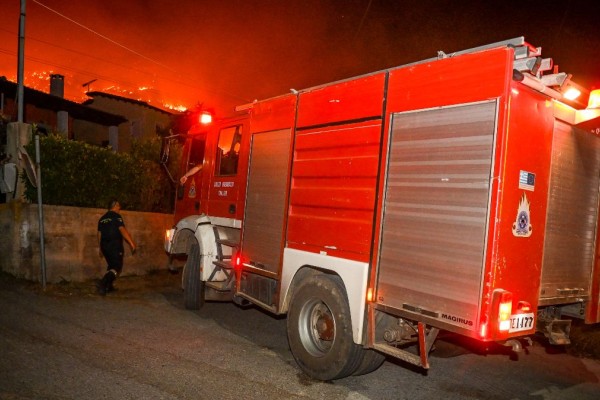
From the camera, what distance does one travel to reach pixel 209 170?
7.40 m

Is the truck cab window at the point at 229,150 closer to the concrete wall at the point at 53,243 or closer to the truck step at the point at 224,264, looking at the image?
the truck step at the point at 224,264

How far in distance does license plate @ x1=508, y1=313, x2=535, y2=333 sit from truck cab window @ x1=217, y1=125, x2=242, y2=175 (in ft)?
13.7

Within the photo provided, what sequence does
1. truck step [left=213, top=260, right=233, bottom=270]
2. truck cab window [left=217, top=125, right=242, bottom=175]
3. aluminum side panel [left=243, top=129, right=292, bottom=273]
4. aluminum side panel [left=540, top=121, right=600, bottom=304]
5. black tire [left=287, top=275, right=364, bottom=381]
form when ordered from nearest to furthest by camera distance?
1. aluminum side panel [left=540, top=121, right=600, bottom=304]
2. black tire [left=287, top=275, right=364, bottom=381]
3. aluminum side panel [left=243, top=129, right=292, bottom=273]
4. truck step [left=213, top=260, right=233, bottom=270]
5. truck cab window [left=217, top=125, right=242, bottom=175]

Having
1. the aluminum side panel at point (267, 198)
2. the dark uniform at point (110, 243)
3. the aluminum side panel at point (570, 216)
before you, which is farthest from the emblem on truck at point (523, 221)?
the dark uniform at point (110, 243)

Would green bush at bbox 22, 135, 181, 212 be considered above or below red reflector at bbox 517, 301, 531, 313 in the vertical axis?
above

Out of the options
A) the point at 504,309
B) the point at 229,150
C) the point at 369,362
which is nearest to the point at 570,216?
the point at 504,309

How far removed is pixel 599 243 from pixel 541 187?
1.31m

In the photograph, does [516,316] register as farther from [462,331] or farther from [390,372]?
[390,372]

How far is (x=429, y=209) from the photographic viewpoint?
3.87 metres

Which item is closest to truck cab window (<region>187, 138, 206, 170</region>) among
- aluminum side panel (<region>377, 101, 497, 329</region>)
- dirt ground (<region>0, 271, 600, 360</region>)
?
dirt ground (<region>0, 271, 600, 360</region>)

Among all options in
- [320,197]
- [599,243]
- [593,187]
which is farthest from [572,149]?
[320,197]

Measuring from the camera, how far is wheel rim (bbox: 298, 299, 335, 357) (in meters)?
4.72

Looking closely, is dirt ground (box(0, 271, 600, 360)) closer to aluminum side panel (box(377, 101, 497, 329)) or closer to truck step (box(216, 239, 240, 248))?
truck step (box(216, 239, 240, 248))

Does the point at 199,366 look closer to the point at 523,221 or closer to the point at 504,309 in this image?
the point at 504,309
